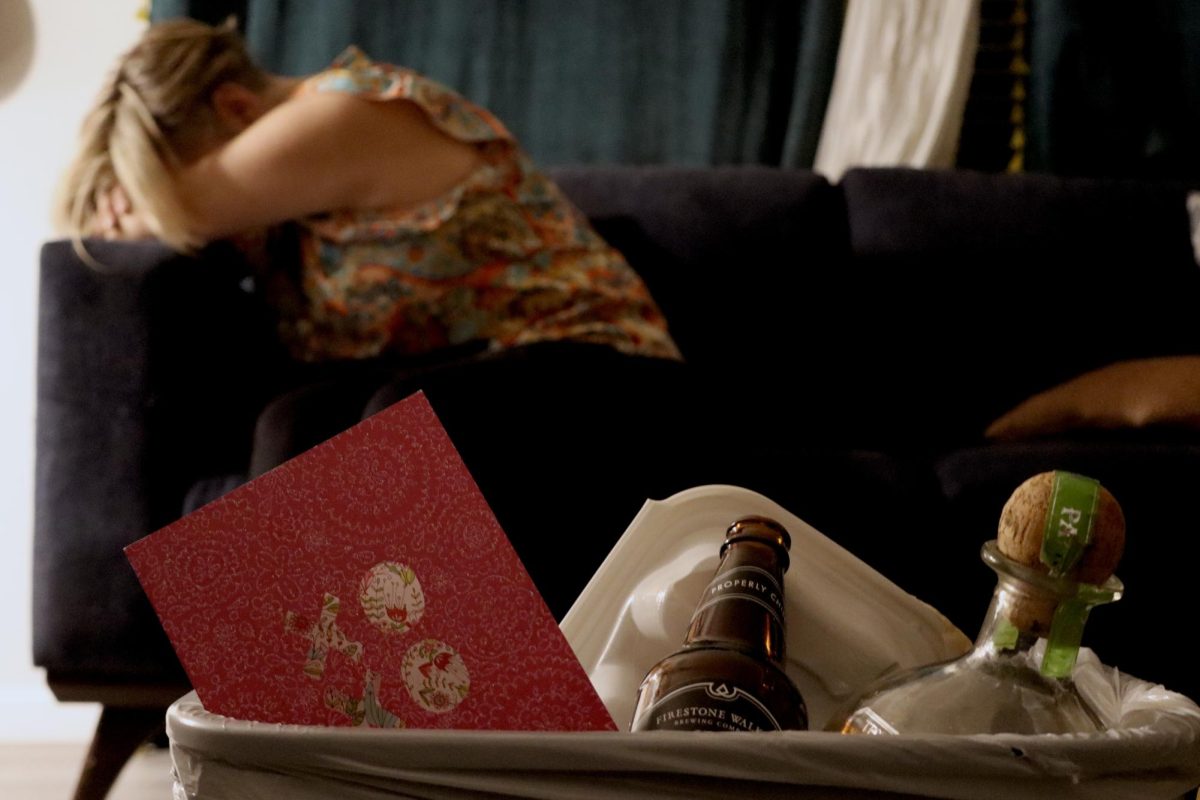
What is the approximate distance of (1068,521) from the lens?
0.31 m

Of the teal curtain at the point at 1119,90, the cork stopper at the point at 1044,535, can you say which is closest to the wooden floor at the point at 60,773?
the cork stopper at the point at 1044,535

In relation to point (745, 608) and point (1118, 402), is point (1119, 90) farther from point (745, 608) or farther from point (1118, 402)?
point (745, 608)

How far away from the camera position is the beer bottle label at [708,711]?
33 centimetres

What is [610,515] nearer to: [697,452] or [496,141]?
[697,452]

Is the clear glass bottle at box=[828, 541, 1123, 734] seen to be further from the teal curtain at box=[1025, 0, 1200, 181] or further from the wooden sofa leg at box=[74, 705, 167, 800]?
the teal curtain at box=[1025, 0, 1200, 181]

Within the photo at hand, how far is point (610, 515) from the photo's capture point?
3.78ft

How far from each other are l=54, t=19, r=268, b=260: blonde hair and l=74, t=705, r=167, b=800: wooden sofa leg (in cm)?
60

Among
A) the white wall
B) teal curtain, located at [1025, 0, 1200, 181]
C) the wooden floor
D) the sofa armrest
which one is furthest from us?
teal curtain, located at [1025, 0, 1200, 181]

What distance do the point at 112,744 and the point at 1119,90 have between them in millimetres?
2142

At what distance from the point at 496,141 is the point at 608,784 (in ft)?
4.48

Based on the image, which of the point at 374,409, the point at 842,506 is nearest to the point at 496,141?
the point at 374,409

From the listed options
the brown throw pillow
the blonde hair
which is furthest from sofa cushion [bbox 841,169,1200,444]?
the blonde hair

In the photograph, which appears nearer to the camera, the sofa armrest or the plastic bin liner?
the plastic bin liner

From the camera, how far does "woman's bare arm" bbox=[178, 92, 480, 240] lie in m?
1.45
